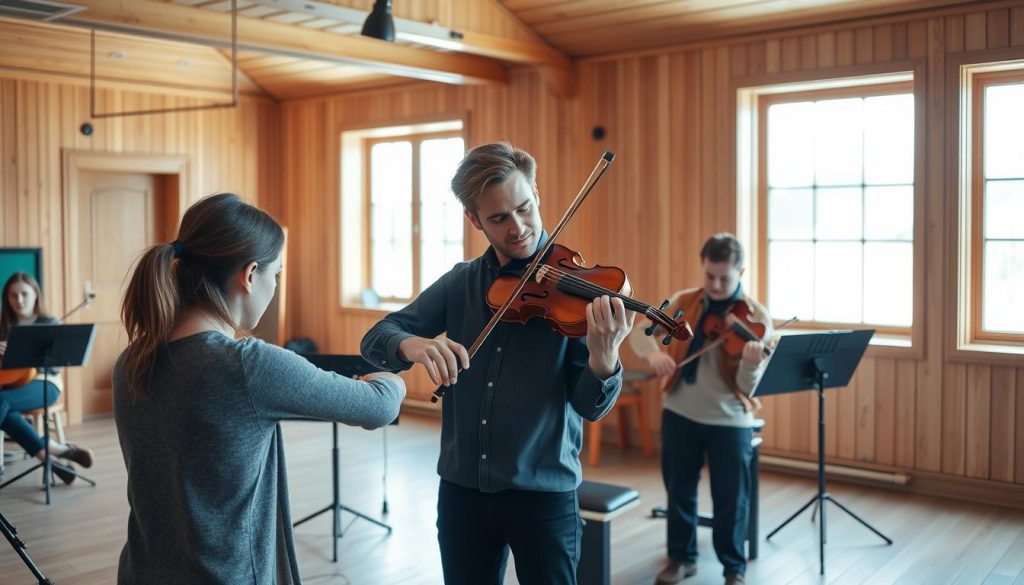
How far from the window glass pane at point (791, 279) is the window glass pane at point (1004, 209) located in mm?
980

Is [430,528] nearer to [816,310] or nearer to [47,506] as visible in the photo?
[47,506]

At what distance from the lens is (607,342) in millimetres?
1795

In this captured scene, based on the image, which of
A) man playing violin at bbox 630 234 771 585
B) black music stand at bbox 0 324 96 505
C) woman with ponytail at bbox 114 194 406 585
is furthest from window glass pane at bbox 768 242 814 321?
woman with ponytail at bbox 114 194 406 585

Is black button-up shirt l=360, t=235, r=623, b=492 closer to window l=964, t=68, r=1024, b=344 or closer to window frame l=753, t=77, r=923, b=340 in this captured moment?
window frame l=753, t=77, r=923, b=340

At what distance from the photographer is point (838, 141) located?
5562mm

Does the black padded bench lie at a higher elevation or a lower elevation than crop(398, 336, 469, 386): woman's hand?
lower

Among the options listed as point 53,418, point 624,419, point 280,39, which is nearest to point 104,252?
point 53,418

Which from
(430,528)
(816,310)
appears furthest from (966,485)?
(430,528)

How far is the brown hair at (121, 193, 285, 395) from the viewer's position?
1.50 m

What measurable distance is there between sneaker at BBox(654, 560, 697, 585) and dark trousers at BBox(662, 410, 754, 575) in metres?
0.03

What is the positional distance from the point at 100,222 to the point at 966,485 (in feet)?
20.5

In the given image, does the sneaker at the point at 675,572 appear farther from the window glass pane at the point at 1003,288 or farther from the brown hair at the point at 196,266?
the brown hair at the point at 196,266

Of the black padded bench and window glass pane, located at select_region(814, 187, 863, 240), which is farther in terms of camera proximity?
window glass pane, located at select_region(814, 187, 863, 240)

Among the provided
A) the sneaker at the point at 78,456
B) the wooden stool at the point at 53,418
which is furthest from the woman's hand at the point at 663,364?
the wooden stool at the point at 53,418
